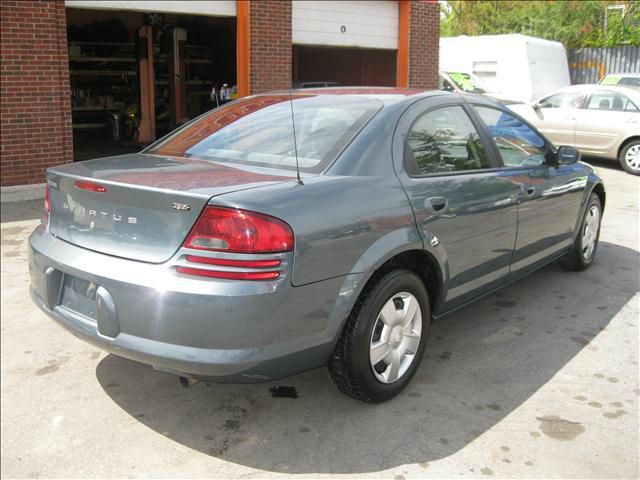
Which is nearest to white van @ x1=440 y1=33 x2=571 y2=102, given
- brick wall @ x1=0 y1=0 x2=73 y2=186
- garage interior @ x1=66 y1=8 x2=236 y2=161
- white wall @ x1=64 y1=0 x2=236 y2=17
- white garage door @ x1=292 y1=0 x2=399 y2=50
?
white garage door @ x1=292 y1=0 x2=399 y2=50

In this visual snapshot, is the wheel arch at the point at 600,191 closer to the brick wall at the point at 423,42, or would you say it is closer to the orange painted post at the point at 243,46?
the orange painted post at the point at 243,46

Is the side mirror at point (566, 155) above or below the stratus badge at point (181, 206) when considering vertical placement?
above

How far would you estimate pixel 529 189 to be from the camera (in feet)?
14.8

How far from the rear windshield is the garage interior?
34.5ft

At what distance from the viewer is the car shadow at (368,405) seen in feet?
9.98

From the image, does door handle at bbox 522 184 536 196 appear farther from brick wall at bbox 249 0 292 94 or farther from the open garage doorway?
the open garage doorway

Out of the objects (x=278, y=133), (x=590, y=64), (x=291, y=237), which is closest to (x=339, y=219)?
(x=291, y=237)

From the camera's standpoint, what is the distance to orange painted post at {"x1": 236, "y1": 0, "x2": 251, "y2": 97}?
10.9m

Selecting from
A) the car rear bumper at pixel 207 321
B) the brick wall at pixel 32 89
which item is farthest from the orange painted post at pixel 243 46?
the car rear bumper at pixel 207 321

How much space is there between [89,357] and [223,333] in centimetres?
165

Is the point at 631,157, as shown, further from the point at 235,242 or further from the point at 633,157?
the point at 235,242

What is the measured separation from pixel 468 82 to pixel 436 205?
1387cm

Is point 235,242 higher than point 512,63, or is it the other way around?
point 512,63

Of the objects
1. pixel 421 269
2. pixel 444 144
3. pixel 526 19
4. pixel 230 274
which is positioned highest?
pixel 526 19
